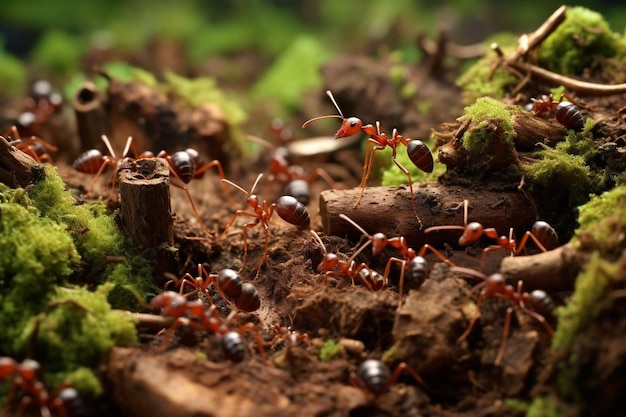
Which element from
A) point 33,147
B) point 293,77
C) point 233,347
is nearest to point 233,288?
point 233,347

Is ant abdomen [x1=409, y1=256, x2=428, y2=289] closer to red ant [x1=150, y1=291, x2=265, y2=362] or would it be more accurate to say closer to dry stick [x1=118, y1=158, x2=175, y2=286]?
red ant [x1=150, y1=291, x2=265, y2=362]

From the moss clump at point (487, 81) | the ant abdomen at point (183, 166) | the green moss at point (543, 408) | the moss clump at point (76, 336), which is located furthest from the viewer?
the moss clump at point (487, 81)

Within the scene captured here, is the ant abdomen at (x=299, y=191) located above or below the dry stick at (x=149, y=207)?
below

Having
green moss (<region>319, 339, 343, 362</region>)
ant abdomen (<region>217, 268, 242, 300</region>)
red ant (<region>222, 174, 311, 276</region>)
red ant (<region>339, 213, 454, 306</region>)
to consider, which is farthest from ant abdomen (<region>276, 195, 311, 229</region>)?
green moss (<region>319, 339, 343, 362</region>)

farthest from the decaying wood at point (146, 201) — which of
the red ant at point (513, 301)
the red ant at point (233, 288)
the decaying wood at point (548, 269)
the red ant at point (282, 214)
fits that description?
the decaying wood at point (548, 269)

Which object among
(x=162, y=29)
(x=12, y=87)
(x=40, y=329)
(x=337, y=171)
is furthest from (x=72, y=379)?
(x=162, y=29)

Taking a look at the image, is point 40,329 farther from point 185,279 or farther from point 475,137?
point 475,137

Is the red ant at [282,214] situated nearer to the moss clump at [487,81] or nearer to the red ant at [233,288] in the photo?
the red ant at [233,288]
